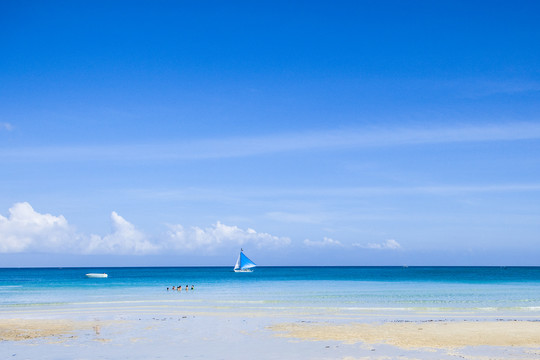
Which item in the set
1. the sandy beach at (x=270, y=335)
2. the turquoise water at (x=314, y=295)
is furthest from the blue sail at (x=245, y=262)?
the sandy beach at (x=270, y=335)

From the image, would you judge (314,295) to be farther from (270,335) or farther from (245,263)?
(245,263)

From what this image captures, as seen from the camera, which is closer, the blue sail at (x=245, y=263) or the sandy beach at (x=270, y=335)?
the sandy beach at (x=270, y=335)

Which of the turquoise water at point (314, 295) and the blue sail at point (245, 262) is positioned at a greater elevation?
the blue sail at point (245, 262)

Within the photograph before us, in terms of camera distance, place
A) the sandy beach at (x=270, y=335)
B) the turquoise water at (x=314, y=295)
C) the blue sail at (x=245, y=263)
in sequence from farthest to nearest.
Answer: the blue sail at (x=245, y=263) < the turquoise water at (x=314, y=295) < the sandy beach at (x=270, y=335)

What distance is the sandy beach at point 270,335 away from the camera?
2272cm

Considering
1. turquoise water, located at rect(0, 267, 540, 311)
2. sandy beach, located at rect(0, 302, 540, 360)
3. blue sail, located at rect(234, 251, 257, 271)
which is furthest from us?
blue sail, located at rect(234, 251, 257, 271)

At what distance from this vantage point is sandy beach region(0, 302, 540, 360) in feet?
74.5

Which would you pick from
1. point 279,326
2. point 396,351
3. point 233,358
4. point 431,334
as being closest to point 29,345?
point 233,358

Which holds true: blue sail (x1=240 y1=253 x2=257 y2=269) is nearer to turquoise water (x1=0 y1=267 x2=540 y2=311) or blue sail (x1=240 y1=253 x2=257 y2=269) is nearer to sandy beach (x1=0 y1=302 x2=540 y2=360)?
turquoise water (x1=0 y1=267 x2=540 y2=311)

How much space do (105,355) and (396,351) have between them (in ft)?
39.5

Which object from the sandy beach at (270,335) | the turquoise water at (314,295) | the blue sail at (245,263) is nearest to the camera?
the sandy beach at (270,335)

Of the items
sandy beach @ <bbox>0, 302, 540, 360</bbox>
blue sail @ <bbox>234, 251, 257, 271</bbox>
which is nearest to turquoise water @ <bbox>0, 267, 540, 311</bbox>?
sandy beach @ <bbox>0, 302, 540, 360</bbox>

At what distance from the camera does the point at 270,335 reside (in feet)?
90.7

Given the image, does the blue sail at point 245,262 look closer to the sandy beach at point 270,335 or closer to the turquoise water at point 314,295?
the turquoise water at point 314,295
